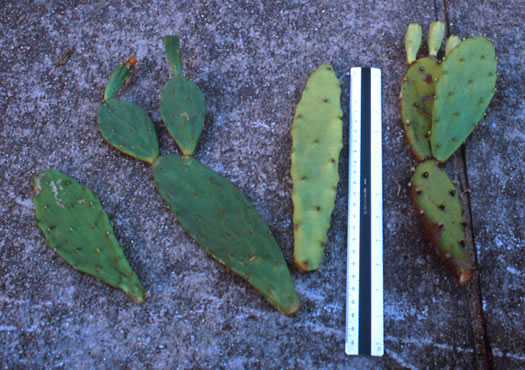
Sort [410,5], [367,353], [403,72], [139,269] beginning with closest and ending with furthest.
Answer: [367,353] → [139,269] → [403,72] → [410,5]

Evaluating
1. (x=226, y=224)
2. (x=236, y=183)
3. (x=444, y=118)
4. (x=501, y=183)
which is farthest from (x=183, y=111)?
(x=501, y=183)

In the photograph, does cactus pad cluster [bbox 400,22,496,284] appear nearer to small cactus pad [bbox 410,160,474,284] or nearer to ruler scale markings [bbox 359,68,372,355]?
small cactus pad [bbox 410,160,474,284]

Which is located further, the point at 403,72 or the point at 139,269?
the point at 403,72

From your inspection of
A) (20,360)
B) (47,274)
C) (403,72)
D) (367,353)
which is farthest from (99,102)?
(367,353)

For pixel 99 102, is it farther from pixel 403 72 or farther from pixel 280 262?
pixel 403 72

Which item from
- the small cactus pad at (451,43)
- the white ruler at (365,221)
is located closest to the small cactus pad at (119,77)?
the white ruler at (365,221)

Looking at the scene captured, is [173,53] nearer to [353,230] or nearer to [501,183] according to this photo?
[353,230]
